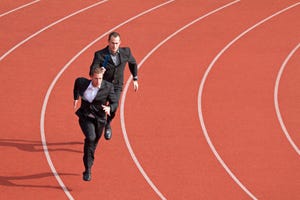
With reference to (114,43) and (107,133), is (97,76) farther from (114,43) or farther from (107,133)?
(107,133)

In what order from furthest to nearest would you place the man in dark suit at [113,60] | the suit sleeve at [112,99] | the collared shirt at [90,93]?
the man in dark suit at [113,60], the suit sleeve at [112,99], the collared shirt at [90,93]

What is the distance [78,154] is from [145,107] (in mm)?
2219

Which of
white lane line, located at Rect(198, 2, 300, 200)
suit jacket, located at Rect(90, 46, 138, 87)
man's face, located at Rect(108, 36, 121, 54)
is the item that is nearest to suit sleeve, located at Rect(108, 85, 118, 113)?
suit jacket, located at Rect(90, 46, 138, 87)

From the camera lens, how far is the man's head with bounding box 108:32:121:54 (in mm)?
10320

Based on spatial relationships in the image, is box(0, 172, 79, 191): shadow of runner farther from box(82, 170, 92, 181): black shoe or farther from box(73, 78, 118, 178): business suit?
box(73, 78, 118, 178): business suit

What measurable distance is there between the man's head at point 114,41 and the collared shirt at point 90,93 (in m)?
0.87

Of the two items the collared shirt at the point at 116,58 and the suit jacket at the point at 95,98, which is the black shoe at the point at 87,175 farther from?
the collared shirt at the point at 116,58

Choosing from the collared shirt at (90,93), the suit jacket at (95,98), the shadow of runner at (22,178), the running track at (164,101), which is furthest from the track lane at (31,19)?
the collared shirt at (90,93)

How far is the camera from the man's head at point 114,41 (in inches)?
406

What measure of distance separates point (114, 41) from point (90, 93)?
946mm

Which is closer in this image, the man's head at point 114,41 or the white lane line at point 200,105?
the man's head at point 114,41

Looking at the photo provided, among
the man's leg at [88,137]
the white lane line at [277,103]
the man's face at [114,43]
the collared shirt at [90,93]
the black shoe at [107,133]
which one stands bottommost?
the white lane line at [277,103]

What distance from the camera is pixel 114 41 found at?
10.4 meters

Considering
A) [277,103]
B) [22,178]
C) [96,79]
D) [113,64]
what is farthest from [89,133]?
[277,103]
